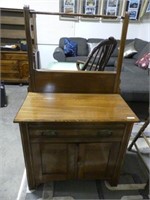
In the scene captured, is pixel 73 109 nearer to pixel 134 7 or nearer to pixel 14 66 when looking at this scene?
pixel 14 66

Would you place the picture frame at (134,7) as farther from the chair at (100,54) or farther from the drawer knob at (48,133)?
the drawer knob at (48,133)

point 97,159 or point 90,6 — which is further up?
point 90,6

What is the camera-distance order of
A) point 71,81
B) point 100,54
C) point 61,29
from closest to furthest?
point 71,81 < point 100,54 < point 61,29

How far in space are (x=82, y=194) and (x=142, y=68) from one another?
7.92 feet

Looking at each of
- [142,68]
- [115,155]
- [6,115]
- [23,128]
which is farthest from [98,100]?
[142,68]

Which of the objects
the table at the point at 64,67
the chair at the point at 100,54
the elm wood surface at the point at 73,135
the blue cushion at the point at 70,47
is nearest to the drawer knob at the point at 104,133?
the elm wood surface at the point at 73,135

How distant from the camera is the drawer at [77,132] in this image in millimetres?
1093

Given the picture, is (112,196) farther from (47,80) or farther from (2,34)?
(2,34)

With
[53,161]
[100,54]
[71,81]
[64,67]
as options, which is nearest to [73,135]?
[53,161]

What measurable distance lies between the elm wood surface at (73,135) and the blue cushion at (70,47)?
2638 mm

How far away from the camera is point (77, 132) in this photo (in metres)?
1.11

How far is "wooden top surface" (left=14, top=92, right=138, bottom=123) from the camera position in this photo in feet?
3.48

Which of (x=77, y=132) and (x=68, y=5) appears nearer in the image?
(x=77, y=132)

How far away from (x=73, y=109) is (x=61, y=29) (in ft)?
10.9
